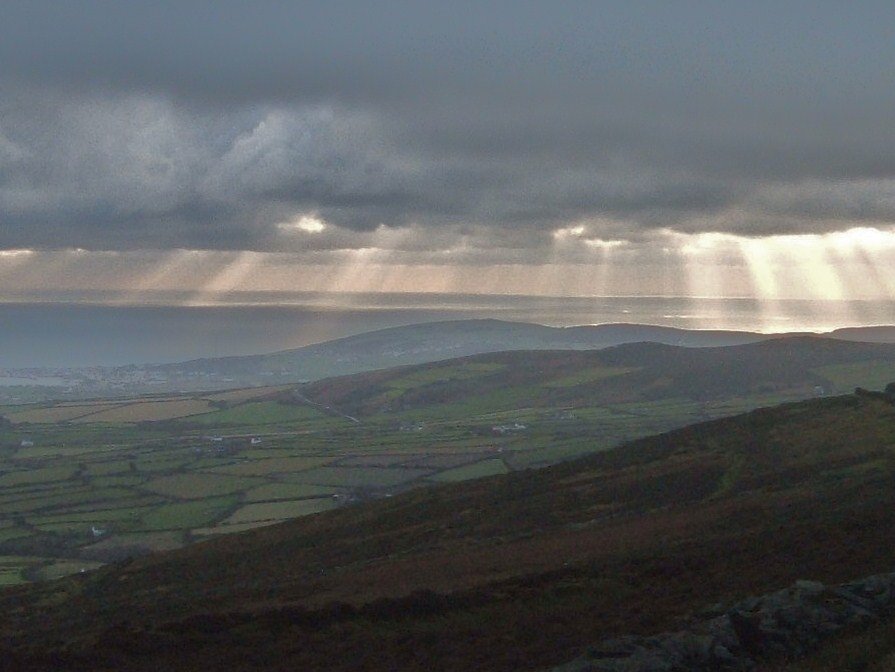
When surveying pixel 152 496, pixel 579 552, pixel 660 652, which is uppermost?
pixel 660 652

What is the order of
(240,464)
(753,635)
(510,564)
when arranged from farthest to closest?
1. (240,464)
2. (510,564)
3. (753,635)

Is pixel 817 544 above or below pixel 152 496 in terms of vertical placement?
above

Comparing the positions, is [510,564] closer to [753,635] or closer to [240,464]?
[753,635]

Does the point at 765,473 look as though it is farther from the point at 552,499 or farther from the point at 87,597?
the point at 87,597

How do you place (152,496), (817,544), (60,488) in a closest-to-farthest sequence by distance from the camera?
(817,544)
(152,496)
(60,488)

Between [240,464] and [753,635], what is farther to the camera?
[240,464]

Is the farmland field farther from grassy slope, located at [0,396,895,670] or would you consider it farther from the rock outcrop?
the rock outcrop

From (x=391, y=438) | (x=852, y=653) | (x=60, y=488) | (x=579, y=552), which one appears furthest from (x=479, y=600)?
(x=391, y=438)

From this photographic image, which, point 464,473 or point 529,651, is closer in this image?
point 529,651

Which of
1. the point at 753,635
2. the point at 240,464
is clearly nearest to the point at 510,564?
the point at 753,635
